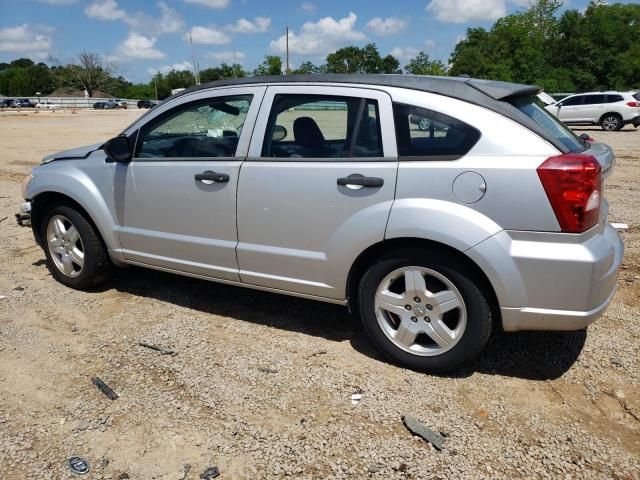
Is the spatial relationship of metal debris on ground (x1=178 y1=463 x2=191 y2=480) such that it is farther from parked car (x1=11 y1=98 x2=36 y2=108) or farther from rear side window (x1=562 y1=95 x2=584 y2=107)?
parked car (x1=11 y1=98 x2=36 y2=108)

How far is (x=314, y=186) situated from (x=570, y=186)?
1450 mm

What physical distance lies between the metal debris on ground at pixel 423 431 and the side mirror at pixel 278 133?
1.94 metres

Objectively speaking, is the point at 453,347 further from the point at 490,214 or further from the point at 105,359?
the point at 105,359

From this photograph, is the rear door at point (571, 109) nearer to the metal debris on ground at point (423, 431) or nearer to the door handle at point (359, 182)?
the door handle at point (359, 182)

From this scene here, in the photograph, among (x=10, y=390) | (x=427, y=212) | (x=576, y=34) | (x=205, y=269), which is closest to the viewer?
(x=427, y=212)

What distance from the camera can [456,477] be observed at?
2.50 metres

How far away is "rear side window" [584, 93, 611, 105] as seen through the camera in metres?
22.3

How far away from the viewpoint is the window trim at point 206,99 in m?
3.70

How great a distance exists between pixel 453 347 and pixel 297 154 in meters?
1.56

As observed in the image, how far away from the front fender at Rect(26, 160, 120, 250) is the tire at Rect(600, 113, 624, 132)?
23.0m

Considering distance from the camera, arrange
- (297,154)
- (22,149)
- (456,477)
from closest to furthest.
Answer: (456,477), (297,154), (22,149)

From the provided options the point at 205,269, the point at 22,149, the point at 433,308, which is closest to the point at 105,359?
the point at 205,269

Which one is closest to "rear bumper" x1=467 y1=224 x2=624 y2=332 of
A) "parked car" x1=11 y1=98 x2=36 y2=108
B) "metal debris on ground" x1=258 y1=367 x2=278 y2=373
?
"metal debris on ground" x1=258 y1=367 x2=278 y2=373

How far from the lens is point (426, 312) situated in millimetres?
3227
